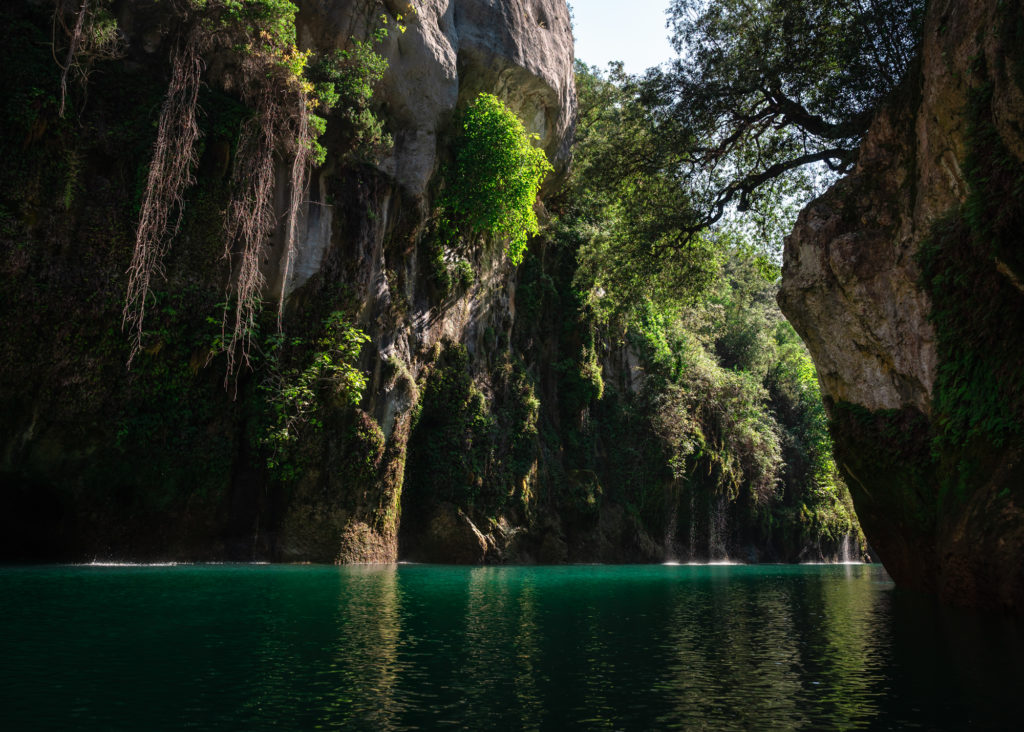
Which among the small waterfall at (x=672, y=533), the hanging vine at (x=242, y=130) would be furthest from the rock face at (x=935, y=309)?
the small waterfall at (x=672, y=533)

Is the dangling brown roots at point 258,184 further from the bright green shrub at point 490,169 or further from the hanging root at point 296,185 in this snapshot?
the bright green shrub at point 490,169

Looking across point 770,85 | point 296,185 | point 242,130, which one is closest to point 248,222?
point 296,185

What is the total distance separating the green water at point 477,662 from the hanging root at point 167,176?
256 inches

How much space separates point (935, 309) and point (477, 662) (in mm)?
8584

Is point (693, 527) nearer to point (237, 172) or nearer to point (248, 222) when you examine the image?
point (248, 222)

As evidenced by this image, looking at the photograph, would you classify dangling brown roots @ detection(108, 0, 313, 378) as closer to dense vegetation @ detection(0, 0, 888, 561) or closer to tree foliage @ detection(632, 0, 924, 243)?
dense vegetation @ detection(0, 0, 888, 561)

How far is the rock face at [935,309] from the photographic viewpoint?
320 inches

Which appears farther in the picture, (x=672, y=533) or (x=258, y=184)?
(x=672, y=533)

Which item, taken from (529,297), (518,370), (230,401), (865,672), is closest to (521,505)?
(518,370)

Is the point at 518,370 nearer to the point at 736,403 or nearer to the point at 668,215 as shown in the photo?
the point at 668,215

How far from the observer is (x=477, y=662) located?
5.17m

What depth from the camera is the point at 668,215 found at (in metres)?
17.7

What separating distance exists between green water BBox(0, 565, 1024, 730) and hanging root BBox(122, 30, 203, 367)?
21.3ft

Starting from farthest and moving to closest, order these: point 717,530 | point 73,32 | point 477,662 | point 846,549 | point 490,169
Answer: point 846,549, point 717,530, point 490,169, point 73,32, point 477,662
